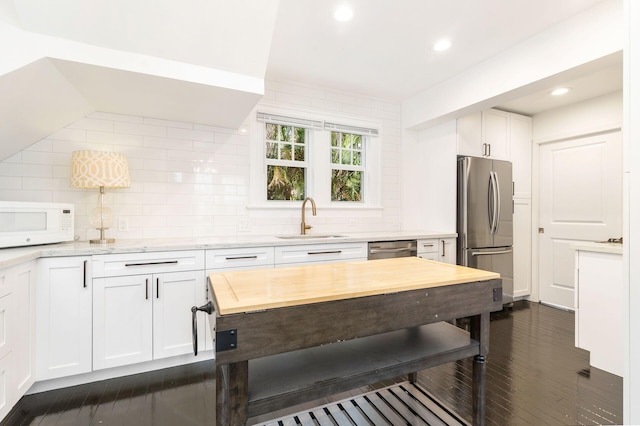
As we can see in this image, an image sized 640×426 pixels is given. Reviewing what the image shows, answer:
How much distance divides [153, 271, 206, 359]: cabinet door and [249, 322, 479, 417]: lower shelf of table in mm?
1221

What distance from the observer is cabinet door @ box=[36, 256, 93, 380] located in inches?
77.7

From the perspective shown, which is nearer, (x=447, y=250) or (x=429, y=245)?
(x=429, y=245)

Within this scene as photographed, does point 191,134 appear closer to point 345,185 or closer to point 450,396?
point 345,185

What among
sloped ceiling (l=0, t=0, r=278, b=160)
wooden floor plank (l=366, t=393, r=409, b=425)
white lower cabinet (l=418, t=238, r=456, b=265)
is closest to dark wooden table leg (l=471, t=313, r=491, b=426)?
wooden floor plank (l=366, t=393, r=409, b=425)

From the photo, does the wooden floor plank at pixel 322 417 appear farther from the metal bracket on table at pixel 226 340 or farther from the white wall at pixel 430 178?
the white wall at pixel 430 178

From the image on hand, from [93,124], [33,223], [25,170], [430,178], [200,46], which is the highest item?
[200,46]

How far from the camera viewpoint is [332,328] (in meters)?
1.17

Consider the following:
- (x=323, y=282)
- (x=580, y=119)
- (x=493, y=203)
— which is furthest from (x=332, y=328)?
(x=580, y=119)

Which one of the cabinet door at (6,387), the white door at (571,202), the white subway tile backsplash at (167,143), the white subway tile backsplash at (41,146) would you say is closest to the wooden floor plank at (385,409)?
the cabinet door at (6,387)

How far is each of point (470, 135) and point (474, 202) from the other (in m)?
0.83

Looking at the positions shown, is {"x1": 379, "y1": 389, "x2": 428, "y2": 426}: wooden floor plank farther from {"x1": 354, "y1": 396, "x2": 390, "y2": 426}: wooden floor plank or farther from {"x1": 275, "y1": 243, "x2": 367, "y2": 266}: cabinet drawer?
{"x1": 275, "y1": 243, "x2": 367, "y2": 266}: cabinet drawer

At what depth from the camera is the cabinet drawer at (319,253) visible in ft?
8.75

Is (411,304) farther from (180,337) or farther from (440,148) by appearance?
(440,148)

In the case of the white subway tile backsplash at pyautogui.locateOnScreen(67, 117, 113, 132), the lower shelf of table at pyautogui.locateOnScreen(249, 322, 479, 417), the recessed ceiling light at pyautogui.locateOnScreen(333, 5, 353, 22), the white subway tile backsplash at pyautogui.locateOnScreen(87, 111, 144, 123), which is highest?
the recessed ceiling light at pyautogui.locateOnScreen(333, 5, 353, 22)
